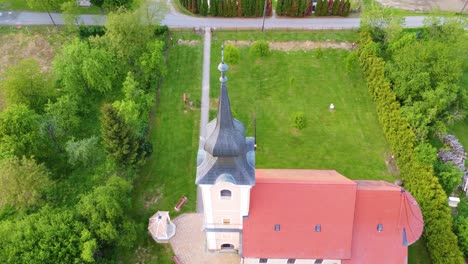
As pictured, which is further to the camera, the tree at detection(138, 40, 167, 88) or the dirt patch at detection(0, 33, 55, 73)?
the dirt patch at detection(0, 33, 55, 73)

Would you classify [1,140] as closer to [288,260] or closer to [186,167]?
[186,167]

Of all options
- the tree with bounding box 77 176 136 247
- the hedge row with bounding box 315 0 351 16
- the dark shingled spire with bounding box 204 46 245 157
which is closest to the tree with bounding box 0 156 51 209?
the tree with bounding box 77 176 136 247

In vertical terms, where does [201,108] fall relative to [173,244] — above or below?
above

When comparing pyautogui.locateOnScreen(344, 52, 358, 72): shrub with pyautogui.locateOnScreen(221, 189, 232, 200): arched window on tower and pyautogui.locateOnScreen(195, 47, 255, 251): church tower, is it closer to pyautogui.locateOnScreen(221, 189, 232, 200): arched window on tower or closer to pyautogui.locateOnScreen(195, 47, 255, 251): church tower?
pyautogui.locateOnScreen(195, 47, 255, 251): church tower

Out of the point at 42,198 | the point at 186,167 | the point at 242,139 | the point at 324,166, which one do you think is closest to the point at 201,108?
the point at 186,167

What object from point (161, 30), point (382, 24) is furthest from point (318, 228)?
point (161, 30)

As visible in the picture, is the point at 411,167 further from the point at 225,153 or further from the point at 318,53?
the point at 225,153
